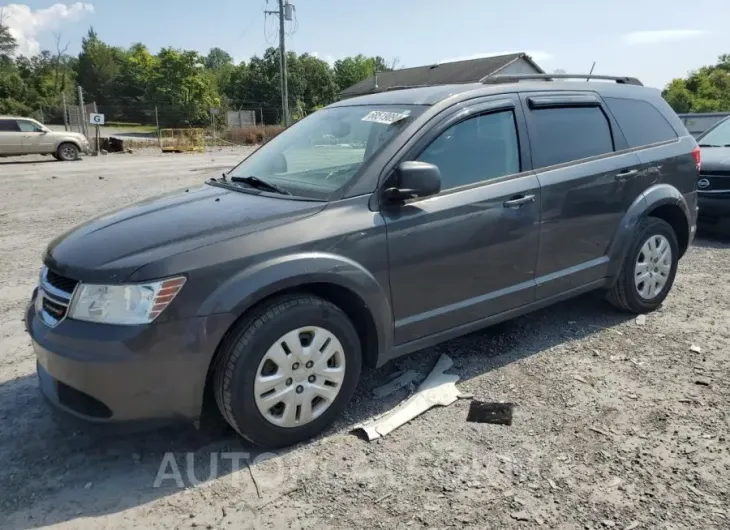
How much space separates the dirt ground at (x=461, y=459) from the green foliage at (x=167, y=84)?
4286cm

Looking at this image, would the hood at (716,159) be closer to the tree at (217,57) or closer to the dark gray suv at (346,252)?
the dark gray suv at (346,252)

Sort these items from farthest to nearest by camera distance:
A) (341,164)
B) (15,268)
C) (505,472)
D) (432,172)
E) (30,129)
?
(30,129), (15,268), (341,164), (432,172), (505,472)

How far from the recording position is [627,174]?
4398 mm

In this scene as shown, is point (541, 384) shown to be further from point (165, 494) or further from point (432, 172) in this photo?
point (165, 494)

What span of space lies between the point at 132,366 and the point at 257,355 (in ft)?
1.83

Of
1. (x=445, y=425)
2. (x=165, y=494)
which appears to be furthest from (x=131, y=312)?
(x=445, y=425)

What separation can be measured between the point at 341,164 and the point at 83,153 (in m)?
23.0

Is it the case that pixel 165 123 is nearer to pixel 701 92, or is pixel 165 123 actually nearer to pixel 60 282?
pixel 701 92

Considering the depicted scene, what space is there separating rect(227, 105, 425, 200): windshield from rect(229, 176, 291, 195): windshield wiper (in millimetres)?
25

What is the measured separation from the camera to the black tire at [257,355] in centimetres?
281

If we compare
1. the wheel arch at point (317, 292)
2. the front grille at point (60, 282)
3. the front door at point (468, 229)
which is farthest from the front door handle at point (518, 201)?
the front grille at point (60, 282)

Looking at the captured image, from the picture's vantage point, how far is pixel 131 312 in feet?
8.67

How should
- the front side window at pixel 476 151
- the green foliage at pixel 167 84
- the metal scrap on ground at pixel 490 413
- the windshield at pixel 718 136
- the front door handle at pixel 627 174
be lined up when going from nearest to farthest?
the metal scrap on ground at pixel 490 413
the front side window at pixel 476 151
the front door handle at pixel 627 174
the windshield at pixel 718 136
the green foliage at pixel 167 84

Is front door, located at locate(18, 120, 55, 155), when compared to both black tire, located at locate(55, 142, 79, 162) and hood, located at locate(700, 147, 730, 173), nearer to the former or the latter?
black tire, located at locate(55, 142, 79, 162)
